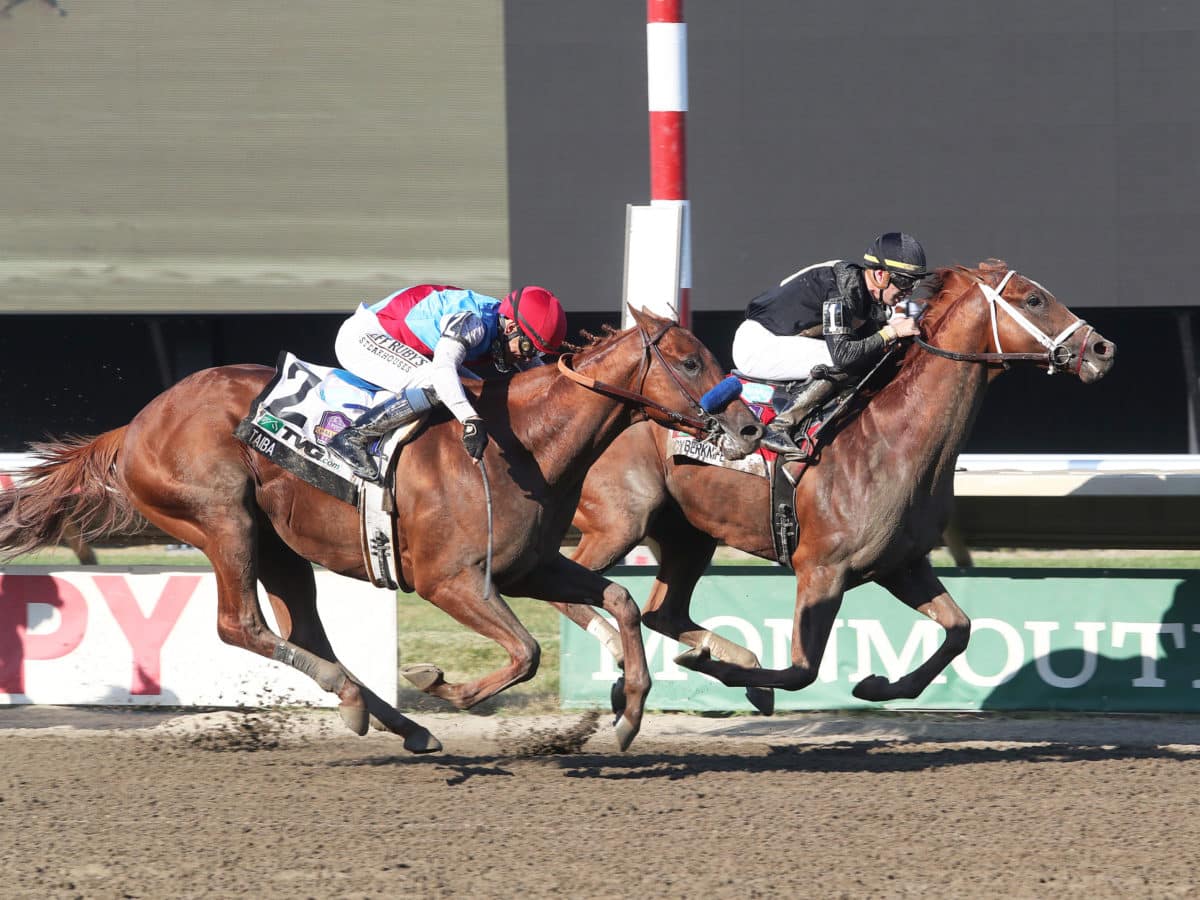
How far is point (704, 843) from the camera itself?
410 cm

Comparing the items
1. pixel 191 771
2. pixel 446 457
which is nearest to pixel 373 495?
pixel 446 457

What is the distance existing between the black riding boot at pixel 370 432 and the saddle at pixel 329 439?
3cm

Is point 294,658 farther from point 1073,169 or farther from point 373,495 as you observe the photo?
point 1073,169

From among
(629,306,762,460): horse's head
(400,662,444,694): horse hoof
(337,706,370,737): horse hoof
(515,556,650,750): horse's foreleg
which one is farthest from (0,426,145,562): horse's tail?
(629,306,762,460): horse's head

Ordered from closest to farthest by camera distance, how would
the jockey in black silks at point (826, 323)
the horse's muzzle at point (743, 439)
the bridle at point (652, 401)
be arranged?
the horse's muzzle at point (743, 439) < the bridle at point (652, 401) < the jockey in black silks at point (826, 323)

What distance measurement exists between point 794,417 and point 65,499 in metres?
2.71

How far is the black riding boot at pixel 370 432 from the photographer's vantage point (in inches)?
197

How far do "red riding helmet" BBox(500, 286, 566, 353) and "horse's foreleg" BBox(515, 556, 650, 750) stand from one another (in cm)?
72

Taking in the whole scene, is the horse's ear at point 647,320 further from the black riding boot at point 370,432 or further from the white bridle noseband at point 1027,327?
the white bridle noseband at point 1027,327

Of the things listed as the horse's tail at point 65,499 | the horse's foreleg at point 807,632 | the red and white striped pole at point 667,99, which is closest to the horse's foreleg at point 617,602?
the horse's foreleg at point 807,632

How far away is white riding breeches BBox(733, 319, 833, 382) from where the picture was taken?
18.0 ft

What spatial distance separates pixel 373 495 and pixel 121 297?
617 centimetres

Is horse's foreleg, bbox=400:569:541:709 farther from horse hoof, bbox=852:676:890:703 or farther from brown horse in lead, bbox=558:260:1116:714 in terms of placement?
horse hoof, bbox=852:676:890:703

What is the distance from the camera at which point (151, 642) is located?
6605 mm
